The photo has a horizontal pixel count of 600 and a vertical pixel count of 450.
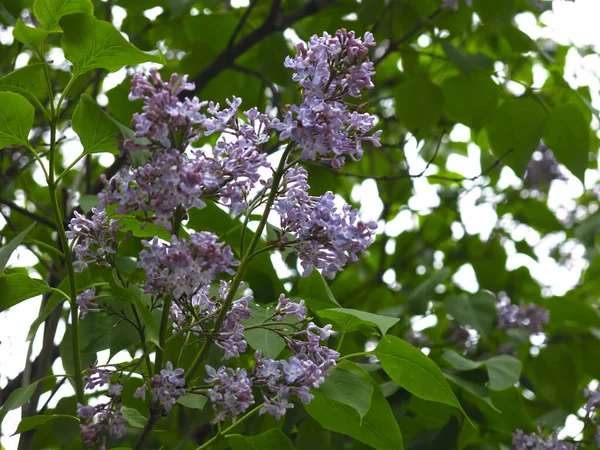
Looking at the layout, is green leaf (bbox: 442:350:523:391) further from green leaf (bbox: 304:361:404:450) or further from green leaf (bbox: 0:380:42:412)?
green leaf (bbox: 0:380:42:412)

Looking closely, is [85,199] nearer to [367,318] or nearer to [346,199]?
[367,318]

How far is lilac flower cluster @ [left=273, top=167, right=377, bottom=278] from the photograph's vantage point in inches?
32.3

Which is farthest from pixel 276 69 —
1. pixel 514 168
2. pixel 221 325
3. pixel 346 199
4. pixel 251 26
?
pixel 221 325

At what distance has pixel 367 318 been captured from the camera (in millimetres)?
874

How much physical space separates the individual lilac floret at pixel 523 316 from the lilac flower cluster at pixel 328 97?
1395 mm

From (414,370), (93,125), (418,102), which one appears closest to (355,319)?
(414,370)

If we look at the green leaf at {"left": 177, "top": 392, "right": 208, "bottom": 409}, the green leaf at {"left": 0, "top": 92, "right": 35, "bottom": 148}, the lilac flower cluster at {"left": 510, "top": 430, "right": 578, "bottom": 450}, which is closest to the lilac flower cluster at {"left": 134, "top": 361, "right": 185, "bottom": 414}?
the green leaf at {"left": 177, "top": 392, "right": 208, "bottom": 409}

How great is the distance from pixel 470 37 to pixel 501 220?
842 mm

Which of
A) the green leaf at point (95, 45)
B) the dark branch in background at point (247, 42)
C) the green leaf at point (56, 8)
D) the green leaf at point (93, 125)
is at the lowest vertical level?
the green leaf at point (93, 125)

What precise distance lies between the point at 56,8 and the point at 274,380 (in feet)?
1.81

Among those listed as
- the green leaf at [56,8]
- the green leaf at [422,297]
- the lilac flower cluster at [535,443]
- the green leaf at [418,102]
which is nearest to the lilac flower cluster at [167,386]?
the green leaf at [56,8]

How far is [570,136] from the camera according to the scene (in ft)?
5.31

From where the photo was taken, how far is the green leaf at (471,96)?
1.65 m

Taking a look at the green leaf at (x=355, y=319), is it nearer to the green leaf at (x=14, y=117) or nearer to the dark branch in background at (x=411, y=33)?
the green leaf at (x=14, y=117)
